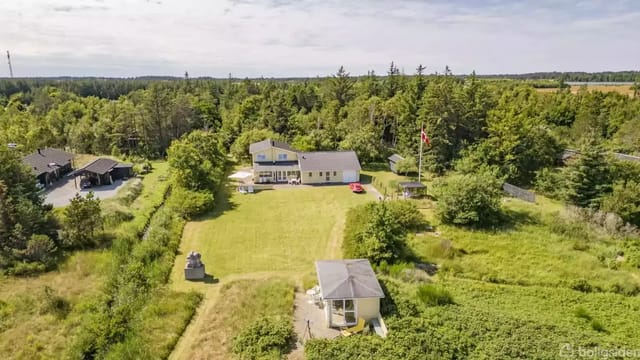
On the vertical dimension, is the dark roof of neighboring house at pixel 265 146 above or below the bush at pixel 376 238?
above

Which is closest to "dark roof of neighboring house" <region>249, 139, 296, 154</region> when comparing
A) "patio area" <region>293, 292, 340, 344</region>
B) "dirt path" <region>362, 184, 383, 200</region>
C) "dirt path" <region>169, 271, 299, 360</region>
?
"dirt path" <region>362, 184, 383, 200</region>

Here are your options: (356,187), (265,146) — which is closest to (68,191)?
(265,146)

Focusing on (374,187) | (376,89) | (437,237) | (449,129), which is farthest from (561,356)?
(376,89)

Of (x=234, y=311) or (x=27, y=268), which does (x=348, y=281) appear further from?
(x=27, y=268)

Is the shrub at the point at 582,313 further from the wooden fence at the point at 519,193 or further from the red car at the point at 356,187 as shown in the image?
the red car at the point at 356,187

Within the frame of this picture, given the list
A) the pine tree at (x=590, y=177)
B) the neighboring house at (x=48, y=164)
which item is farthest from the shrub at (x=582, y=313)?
the neighboring house at (x=48, y=164)

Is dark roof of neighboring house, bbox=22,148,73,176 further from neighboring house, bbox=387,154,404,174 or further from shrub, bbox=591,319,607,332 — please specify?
shrub, bbox=591,319,607,332
